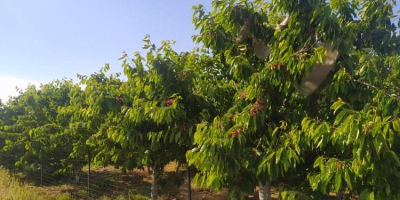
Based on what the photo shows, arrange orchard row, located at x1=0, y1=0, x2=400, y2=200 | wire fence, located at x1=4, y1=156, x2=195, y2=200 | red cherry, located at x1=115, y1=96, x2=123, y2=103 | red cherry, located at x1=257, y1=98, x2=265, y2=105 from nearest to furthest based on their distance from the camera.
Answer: orchard row, located at x1=0, y1=0, x2=400, y2=200, red cherry, located at x1=257, y1=98, x2=265, y2=105, red cherry, located at x1=115, y1=96, x2=123, y2=103, wire fence, located at x1=4, y1=156, x2=195, y2=200

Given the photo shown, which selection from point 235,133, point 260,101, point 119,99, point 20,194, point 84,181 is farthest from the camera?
point 84,181

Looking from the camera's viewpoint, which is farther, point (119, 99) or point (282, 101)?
point (119, 99)

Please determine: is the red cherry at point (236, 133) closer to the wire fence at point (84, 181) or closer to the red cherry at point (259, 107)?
the red cherry at point (259, 107)

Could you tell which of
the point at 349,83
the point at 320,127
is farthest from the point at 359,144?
the point at 349,83

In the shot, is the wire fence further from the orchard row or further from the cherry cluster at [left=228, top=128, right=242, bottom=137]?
the cherry cluster at [left=228, top=128, right=242, bottom=137]

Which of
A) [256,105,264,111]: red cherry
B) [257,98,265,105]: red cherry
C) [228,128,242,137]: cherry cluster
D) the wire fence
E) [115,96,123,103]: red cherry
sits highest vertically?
[115,96,123,103]: red cherry

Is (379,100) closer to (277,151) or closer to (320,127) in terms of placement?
(320,127)

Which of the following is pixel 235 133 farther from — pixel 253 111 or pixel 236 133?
pixel 253 111

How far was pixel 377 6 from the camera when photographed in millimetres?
3318

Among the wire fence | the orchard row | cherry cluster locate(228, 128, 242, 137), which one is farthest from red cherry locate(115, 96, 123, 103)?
the wire fence

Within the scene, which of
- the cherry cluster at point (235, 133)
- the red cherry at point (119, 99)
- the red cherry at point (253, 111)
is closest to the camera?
the cherry cluster at point (235, 133)

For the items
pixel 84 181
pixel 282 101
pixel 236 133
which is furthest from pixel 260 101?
pixel 84 181

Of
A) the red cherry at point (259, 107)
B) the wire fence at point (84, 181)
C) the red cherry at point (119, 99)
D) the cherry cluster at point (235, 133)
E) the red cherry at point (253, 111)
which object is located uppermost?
the red cherry at point (119, 99)

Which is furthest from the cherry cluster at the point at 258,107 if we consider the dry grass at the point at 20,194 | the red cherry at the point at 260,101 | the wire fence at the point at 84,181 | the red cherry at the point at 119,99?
the dry grass at the point at 20,194
